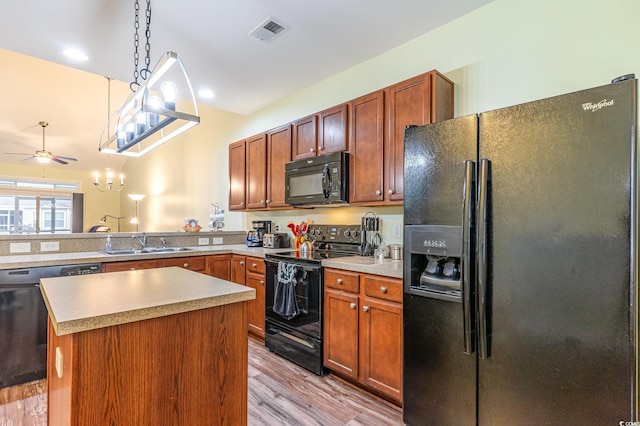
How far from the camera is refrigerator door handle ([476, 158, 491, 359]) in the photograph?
5.17 ft

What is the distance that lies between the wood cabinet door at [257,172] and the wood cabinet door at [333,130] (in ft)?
3.13

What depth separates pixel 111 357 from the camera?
1061 mm

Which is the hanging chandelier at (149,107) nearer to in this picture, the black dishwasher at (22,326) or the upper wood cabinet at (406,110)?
the black dishwasher at (22,326)

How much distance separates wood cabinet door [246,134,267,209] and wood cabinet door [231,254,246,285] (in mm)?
661

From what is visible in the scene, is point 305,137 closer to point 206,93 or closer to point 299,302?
point 206,93

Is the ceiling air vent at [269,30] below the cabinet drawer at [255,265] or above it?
above

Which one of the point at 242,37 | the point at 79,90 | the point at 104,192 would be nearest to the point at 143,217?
the point at 104,192

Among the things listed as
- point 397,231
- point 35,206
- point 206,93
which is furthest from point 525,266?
point 35,206

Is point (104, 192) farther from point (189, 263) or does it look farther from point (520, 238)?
point (520, 238)

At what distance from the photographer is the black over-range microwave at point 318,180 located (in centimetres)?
280

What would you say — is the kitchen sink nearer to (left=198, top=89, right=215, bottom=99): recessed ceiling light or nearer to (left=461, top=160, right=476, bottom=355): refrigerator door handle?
(left=198, top=89, right=215, bottom=99): recessed ceiling light

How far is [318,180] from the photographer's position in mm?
3004

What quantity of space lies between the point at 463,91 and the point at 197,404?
8.41 feet

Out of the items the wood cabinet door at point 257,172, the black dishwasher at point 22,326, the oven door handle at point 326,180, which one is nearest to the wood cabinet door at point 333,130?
the oven door handle at point 326,180
